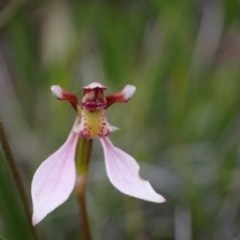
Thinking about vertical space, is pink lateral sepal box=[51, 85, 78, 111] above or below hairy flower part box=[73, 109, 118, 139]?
above

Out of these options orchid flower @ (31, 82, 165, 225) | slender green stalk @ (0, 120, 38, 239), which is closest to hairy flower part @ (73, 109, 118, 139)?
orchid flower @ (31, 82, 165, 225)

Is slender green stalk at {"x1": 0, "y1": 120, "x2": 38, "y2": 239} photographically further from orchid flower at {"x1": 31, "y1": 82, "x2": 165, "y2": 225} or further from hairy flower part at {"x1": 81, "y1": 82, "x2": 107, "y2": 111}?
hairy flower part at {"x1": 81, "y1": 82, "x2": 107, "y2": 111}

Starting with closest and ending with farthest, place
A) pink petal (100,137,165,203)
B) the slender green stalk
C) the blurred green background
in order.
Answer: the slender green stalk, pink petal (100,137,165,203), the blurred green background

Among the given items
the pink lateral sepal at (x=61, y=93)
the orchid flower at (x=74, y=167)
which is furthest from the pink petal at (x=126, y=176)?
the pink lateral sepal at (x=61, y=93)

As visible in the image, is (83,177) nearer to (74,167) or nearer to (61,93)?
(74,167)

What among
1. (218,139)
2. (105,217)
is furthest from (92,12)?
(105,217)

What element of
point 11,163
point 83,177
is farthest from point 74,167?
point 11,163
